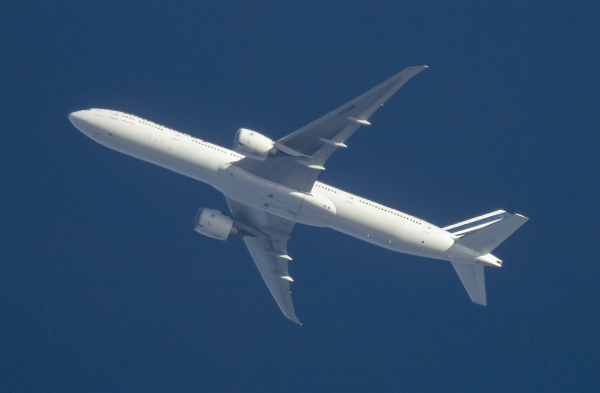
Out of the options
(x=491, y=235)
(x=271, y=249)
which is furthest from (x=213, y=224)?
(x=491, y=235)

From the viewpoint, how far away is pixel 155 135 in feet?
116

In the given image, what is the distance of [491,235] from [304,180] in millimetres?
14233

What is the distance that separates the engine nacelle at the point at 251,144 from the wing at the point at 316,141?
89 cm

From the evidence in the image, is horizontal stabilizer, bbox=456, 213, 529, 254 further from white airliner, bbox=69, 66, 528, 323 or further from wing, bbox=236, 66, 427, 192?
wing, bbox=236, 66, 427, 192

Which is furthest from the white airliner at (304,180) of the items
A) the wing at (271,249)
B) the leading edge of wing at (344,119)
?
the wing at (271,249)

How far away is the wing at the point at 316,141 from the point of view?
3139 cm

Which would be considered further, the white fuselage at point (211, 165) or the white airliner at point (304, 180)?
the white fuselage at point (211, 165)

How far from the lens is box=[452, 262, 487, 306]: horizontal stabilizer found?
39719mm

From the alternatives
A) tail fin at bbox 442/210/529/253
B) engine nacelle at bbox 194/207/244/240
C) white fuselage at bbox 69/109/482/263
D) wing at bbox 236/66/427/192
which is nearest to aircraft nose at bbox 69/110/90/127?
white fuselage at bbox 69/109/482/263

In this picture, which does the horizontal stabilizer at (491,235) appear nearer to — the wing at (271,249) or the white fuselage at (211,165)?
the white fuselage at (211,165)

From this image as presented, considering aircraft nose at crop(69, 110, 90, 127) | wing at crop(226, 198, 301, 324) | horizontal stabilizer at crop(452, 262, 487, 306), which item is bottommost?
wing at crop(226, 198, 301, 324)

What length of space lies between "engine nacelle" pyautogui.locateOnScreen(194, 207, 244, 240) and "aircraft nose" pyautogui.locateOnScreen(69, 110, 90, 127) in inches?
409

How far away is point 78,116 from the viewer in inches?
1404

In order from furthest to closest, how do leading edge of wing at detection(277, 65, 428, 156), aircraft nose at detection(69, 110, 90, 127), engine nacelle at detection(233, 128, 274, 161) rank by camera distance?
1. aircraft nose at detection(69, 110, 90, 127)
2. engine nacelle at detection(233, 128, 274, 161)
3. leading edge of wing at detection(277, 65, 428, 156)
